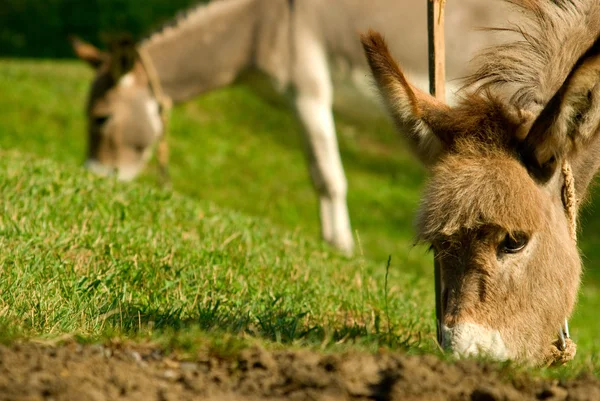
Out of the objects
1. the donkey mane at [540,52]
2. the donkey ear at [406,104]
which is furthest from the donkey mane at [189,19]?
the donkey ear at [406,104]

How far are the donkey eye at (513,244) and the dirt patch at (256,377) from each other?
75 centimetres

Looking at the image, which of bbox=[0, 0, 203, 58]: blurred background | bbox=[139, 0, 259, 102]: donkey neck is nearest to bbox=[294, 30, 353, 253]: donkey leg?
bbox=[139, 0, 259, 102]: donkey neck

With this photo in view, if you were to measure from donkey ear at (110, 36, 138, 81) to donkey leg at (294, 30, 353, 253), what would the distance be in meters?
2.24

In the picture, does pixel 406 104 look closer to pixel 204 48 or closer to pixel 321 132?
pixel 321 132

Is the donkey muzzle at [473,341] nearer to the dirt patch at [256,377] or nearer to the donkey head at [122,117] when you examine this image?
the dirt patch at [256,377]

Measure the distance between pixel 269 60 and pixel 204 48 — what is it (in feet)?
3.55

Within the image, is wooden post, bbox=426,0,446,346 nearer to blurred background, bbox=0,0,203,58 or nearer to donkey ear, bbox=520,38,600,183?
donkey ear, bbox=520,38,600,183

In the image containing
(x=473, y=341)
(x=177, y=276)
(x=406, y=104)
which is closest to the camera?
(x=473, y=341)

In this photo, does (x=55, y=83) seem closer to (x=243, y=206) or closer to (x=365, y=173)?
(x=243, y=206)

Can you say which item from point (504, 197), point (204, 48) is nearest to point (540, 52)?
point (504, 197)

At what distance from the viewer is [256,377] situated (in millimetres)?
3414

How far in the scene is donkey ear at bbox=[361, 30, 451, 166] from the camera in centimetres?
446

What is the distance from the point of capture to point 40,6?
20891 millimetres

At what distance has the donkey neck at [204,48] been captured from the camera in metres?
10.7
